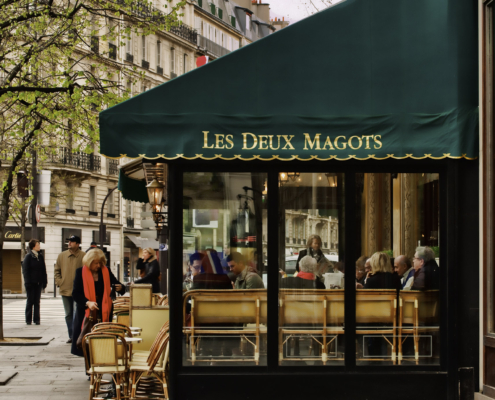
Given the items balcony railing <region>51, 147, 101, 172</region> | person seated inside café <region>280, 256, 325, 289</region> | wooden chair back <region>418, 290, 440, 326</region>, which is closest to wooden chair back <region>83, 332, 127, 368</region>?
person seated inside café <region>280, 256, 325, 289</region>

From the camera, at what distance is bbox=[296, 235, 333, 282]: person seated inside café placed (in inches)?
317

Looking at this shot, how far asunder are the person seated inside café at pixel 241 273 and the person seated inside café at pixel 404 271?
1.56 metres

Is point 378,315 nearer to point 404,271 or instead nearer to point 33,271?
point 404,271

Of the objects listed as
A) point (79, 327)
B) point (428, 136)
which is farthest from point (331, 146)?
point (79, 327)

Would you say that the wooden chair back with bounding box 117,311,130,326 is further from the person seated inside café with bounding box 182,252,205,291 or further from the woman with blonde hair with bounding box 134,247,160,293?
the person seated inside café with bounding box 182,252,205,291

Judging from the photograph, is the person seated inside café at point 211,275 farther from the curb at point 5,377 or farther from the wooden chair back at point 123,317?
the wooden chair back at point 123,317

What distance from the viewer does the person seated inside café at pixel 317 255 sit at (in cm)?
805

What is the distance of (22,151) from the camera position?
15.0 m

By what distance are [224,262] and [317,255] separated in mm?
1019

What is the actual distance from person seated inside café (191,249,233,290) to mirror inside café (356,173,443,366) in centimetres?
147

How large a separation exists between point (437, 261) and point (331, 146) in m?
1.78

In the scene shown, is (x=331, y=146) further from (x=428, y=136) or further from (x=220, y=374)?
(x=220, y=374)

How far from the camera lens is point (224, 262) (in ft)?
26.5

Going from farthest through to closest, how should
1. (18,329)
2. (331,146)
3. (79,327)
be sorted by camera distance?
(18,329)
(79,327)
(331,146)
